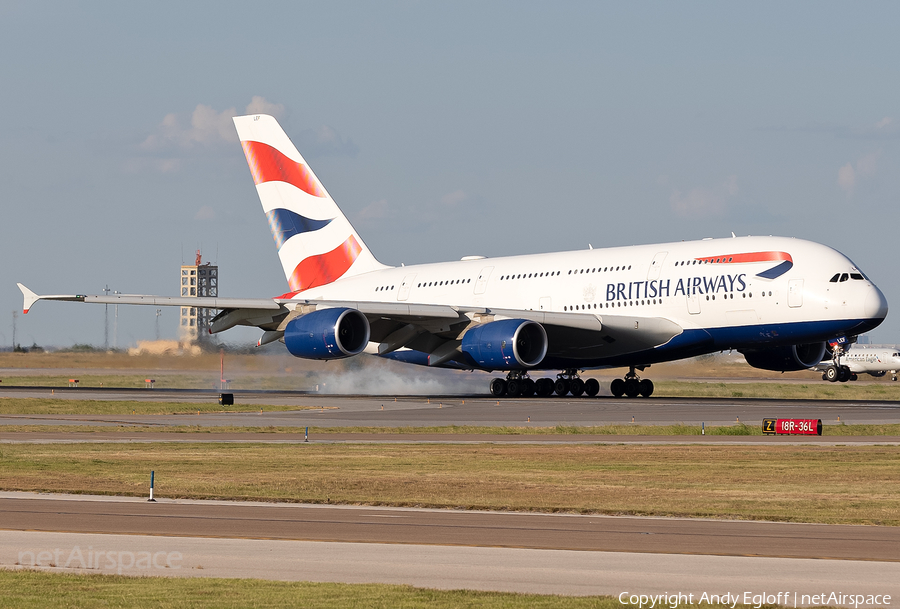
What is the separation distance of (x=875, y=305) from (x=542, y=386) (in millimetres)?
13878

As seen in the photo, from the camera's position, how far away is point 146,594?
36.1 ft

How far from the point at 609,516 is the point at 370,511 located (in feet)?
11.0

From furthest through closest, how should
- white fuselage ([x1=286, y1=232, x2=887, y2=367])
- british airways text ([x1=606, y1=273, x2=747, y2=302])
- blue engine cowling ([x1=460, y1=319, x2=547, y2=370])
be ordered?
blue engine cowling ([x1=460, y1=319, x2=547, y2=370])
british airways text ([x1=606, y1=273, x2=747, y2=302])
white fuselage ([x1=286, y1=232, x2=887, y2=367])

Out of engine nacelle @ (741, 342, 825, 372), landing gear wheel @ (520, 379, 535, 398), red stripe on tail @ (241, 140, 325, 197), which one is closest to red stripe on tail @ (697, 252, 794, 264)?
engine nacelle @ (741, 342, 825, 372)

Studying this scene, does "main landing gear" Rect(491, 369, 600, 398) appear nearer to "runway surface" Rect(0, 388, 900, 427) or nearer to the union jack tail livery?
"runway surface" Rect(0, 388, 900, 427)

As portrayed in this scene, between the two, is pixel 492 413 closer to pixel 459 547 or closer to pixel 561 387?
pixel 561 387

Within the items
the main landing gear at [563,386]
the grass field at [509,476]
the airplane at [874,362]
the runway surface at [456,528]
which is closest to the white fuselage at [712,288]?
the main landing gear at [563,386]

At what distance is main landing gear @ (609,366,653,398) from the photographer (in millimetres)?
49812

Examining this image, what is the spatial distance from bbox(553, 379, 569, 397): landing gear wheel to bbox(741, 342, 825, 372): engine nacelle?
7.29 meters

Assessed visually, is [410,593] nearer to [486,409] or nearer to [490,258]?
[486,409]

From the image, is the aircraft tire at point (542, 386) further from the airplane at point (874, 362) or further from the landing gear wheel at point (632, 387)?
the airplane at point (874, 362)

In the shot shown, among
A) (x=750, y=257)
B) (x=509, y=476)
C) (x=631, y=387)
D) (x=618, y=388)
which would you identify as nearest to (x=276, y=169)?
(x=618, y=388)

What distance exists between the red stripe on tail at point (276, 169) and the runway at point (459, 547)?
40.6 m

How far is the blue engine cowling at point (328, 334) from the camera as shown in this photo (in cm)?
4516
